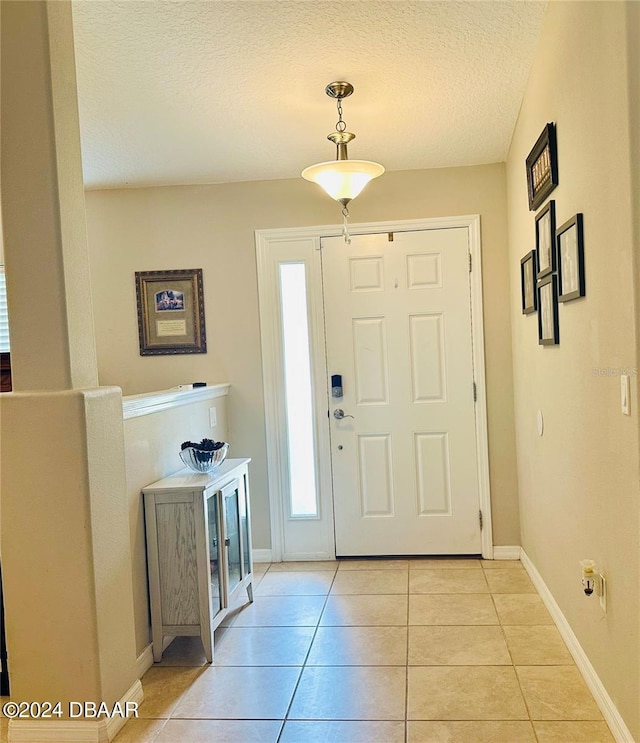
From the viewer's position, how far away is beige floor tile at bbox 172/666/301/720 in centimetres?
237

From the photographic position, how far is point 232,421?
423 centimetres

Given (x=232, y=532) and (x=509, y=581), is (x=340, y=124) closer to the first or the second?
(x=232, y=532)

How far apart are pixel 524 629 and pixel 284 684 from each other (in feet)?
3.76

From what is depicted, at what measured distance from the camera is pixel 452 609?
10.7ft

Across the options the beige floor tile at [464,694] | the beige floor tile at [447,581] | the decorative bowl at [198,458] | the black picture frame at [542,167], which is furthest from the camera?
the beige floor tile at [447,581]

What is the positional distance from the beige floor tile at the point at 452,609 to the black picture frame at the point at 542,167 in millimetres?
1964

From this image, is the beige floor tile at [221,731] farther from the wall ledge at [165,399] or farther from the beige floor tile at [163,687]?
the wall ledge at [165,399]

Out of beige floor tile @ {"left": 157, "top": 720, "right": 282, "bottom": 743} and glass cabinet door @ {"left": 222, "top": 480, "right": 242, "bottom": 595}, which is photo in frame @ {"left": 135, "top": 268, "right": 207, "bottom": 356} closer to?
glass cabinet door @ {"left": 222, "top": 480, "right": 242, "bottom": 595}

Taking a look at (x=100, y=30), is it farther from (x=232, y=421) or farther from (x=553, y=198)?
(x=232, y=421)

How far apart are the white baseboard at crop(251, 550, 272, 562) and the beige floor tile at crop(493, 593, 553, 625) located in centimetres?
149

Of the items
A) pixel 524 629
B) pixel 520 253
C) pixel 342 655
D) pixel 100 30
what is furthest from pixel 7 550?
pixel 520 253

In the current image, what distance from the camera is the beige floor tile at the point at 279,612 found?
10.4 ft

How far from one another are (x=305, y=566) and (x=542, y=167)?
2.69 metres

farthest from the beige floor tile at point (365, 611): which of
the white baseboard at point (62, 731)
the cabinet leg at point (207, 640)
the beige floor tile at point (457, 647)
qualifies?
the white baseboard at point (62, 731)
